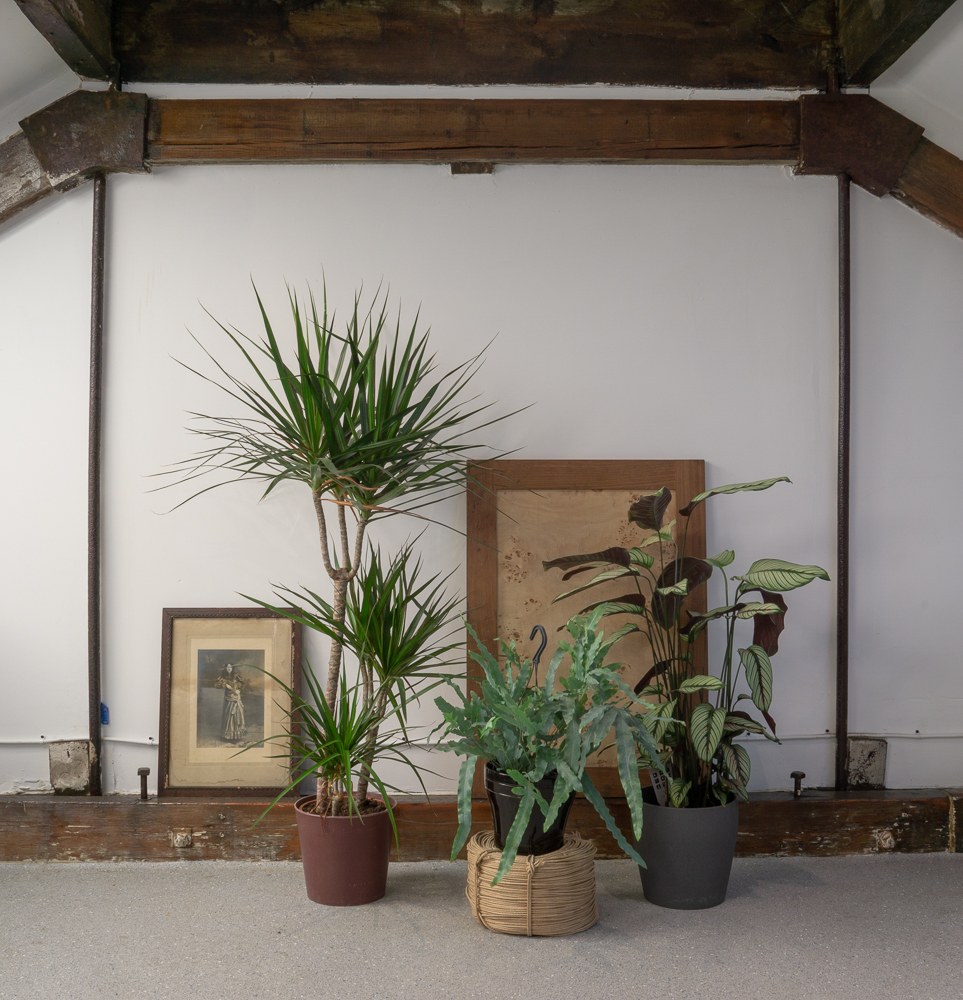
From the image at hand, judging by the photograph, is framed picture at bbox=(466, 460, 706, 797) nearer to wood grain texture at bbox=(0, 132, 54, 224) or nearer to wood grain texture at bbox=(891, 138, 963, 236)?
wood grain texture at bbox=(891, 138, 963, 236)

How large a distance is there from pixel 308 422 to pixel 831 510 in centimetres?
185

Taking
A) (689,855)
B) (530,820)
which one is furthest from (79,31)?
(689,855)

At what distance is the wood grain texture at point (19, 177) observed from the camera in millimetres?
2879

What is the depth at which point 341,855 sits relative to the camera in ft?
7.82

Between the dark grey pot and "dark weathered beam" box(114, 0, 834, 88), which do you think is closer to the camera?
the dark grey pot

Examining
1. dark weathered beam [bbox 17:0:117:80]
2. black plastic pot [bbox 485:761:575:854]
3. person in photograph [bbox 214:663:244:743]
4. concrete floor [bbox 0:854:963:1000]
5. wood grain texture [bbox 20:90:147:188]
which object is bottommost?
concrete floor [bbox 0:854:963:1000]

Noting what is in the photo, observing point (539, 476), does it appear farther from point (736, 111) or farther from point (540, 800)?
point (736, 111)

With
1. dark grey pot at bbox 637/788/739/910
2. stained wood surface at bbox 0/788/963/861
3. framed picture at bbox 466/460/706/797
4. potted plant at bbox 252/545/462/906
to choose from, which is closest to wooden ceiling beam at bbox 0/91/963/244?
framed picture at bbox 466/460/706/797

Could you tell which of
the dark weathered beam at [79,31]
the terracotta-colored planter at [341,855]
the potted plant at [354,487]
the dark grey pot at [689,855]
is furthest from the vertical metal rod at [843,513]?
the dark weathered beam at [79,31]

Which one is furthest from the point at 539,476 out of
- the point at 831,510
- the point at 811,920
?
the point at 811,920

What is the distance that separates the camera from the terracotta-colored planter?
2379 mm

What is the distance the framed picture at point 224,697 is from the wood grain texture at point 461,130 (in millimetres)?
1615

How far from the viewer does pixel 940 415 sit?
300 cm

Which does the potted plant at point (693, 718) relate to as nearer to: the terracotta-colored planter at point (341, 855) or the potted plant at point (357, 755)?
the potted plant at point (357, 755)
